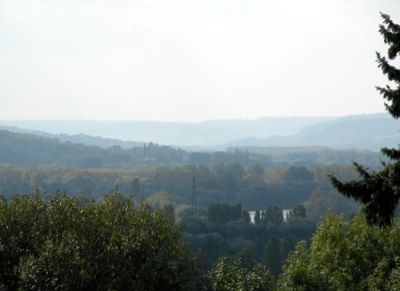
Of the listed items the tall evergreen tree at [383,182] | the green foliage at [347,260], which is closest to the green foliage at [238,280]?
the green foliage at [347,260]

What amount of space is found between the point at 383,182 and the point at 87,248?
17888 mm

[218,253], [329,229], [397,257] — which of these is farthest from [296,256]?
[218,253]

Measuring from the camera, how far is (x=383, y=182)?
2312 cm

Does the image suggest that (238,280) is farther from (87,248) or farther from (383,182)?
(383,182)

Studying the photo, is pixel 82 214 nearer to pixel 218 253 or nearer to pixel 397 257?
pixel 397 257

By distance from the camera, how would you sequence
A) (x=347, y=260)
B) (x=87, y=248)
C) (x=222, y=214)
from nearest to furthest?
(x=87, y=248)
(x=347, y=260)
(x=222, y=214)

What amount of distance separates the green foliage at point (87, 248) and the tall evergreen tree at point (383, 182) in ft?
50.2

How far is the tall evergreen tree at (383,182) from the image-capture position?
2320 centimetres

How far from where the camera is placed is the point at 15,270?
113ft

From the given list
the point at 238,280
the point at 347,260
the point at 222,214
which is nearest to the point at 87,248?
the point at 238,280

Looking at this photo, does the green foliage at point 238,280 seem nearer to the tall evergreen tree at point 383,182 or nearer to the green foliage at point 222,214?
the tall evergreen tree at point 383,182

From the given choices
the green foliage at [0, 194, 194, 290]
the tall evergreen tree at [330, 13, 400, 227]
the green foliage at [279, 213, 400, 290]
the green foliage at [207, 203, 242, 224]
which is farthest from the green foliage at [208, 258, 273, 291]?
the green foliage at [207, 203, 242, 224]

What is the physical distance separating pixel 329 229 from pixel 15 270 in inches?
754

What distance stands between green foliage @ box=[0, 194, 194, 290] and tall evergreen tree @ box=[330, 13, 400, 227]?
1531 cm
